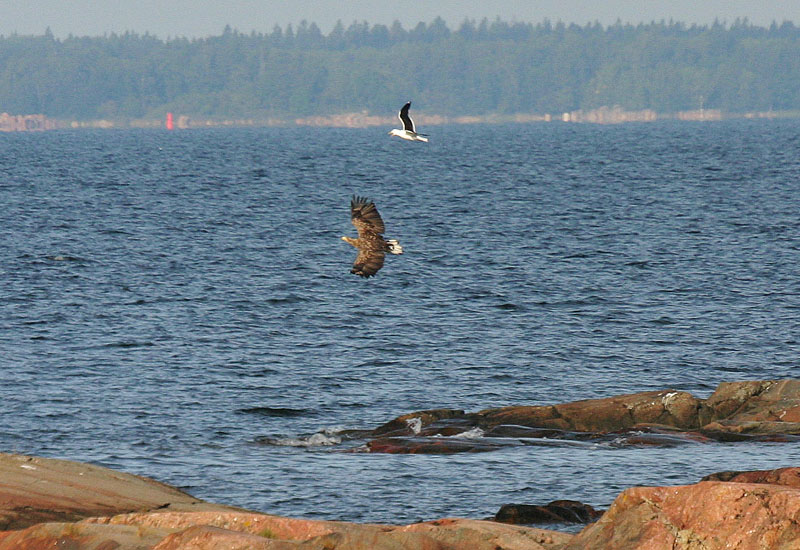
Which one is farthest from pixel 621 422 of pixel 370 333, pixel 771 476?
pixel 370 333

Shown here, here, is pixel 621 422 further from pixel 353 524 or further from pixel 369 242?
pixel 353 524

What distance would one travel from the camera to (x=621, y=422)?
2778cm

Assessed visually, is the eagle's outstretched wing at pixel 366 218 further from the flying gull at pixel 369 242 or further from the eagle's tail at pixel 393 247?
the eagle's tail at pixel 393 247

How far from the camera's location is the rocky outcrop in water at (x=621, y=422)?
86.6 ft

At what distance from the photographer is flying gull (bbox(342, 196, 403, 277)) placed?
83.3 ft

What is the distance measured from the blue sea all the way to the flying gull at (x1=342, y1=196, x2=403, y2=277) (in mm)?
3977

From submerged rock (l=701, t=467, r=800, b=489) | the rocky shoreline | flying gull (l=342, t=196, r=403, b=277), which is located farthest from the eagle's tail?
submerged rock (l=701, t=467, r=800, b=489)

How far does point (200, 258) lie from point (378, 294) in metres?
13.1

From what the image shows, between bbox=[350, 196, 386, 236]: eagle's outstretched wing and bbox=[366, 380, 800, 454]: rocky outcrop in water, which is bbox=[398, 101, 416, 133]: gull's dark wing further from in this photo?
bbox=[366, 380, 800, 454]: rocky outcrop in water

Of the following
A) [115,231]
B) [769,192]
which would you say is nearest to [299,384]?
[115,231]

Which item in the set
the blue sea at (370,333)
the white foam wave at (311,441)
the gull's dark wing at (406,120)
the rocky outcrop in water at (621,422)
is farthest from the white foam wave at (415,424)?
the gull's dark wing at (406,120)

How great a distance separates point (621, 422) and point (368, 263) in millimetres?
7015

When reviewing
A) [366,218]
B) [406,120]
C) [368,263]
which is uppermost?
[406,120]

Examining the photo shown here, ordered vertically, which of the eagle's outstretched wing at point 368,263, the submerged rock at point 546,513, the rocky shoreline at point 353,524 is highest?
the eagle's outstretched wing at point 368,263
